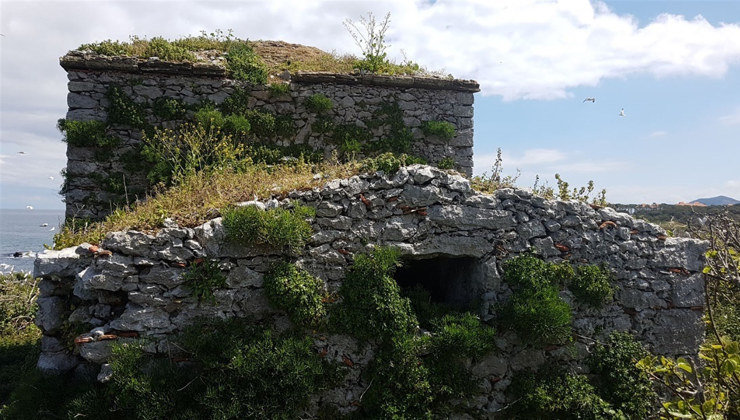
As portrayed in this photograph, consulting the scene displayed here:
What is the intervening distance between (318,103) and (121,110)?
4456 mm

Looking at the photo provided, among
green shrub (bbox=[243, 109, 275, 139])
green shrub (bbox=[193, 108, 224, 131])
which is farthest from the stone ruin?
green shrub (bbox=[243, 109, 275, 139])

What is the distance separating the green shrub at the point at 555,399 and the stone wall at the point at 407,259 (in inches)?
9.3

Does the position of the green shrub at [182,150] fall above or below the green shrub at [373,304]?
above

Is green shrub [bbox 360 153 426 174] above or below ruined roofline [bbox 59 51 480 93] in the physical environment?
below

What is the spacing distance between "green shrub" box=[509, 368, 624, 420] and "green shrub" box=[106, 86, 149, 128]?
9446 mm

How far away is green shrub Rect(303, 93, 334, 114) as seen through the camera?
421 inches

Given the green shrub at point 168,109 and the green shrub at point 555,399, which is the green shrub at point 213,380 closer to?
the green shrub at point 555,399

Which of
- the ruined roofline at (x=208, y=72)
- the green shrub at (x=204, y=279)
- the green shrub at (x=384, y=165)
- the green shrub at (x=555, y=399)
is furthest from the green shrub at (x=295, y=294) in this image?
the ruined roofline at (x=208, y=72)

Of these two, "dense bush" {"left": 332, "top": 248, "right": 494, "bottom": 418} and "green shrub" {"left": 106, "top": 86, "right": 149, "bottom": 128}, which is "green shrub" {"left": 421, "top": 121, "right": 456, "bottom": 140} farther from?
"green shrub" {"left": 106, "top": 86, "right": 149, "bottom": 128}

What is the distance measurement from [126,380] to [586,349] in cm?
678

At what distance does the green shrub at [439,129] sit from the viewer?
11156mm

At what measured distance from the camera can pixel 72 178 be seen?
9.64 meters

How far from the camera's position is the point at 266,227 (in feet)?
20.1

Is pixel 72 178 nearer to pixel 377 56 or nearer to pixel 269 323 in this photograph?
pixel 269 323
